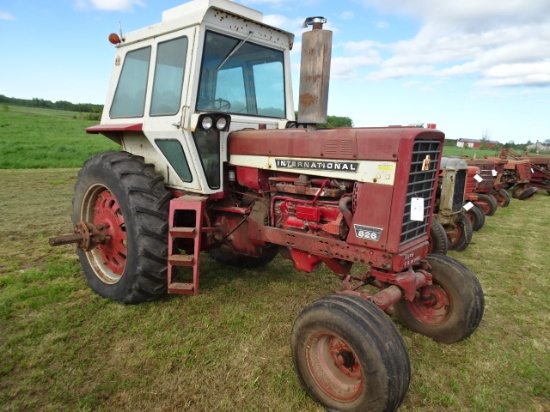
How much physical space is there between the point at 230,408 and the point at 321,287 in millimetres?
1989

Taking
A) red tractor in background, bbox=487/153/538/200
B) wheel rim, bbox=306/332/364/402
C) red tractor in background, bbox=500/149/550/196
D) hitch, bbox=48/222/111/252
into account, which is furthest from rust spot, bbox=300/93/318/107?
red tractor in background, bbox=500/149/550/196

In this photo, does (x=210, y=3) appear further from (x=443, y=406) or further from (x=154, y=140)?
(x=443, y=406)

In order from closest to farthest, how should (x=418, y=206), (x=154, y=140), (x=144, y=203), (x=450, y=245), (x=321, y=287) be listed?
(x=418, y=206)
(x=144, y=203)
(x=154, y=140)
(x=321, y=287)
(x=450, y=245)

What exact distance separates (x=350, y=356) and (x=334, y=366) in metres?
0.16

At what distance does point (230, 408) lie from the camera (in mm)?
2312

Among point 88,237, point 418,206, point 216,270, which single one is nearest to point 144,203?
point 88,237

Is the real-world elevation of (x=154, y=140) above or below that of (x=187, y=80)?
below

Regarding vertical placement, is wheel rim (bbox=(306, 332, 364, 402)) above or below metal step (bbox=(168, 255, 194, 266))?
below

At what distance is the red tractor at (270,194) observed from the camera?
2.42 meters

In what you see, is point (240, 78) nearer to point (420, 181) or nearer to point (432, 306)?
point (420, 181)

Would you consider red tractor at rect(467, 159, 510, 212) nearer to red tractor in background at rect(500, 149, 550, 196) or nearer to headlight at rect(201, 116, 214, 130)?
red tractor in background at rect(500, 149, 550, 196)

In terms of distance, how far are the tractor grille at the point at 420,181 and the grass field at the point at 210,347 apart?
0.98 m

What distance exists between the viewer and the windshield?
331 cm

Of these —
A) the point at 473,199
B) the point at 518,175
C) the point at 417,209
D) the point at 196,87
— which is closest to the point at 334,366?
the point at 417,209
